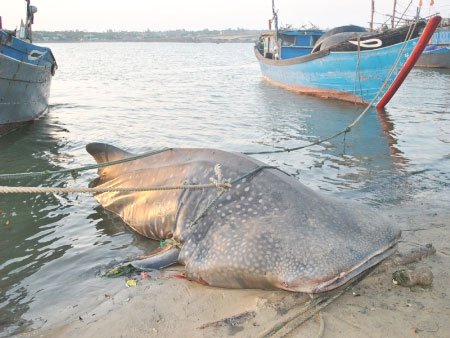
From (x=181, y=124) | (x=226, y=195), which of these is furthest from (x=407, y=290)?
(x=181, y=124)

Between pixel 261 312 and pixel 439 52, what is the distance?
1336 inches

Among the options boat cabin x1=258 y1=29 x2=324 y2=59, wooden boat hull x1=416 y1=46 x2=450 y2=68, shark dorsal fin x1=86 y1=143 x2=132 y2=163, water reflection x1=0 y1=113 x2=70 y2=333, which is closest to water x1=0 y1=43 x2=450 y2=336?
water reflection x1=0 y1=113 x2=70 y2=333

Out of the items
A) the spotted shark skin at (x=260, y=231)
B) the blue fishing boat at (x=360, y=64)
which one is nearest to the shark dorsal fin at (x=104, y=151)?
the spotted shark skin at (x=260, y=231)

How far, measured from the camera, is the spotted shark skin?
3.38 m

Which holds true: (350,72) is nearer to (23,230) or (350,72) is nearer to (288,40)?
(288,40)

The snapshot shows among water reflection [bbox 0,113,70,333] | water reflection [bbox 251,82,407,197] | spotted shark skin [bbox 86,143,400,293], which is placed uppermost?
spotted shark skin [bbox 86,143,400,293]

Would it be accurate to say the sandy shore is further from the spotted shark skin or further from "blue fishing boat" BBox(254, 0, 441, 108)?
"blue fishing boat" BBox(254, 0, 441, 108)

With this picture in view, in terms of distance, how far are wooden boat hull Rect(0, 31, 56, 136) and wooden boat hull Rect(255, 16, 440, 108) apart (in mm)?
8711

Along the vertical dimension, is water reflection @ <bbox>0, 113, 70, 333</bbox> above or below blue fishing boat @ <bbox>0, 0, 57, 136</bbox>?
below

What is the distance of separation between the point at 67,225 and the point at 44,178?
2.09 metres

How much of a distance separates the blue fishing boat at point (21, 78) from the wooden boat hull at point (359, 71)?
8.73m

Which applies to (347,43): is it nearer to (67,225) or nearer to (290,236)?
(67,225)

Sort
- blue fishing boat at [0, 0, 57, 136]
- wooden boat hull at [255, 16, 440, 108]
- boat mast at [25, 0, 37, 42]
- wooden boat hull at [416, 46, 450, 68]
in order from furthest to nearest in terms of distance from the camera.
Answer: wooden boat hull at [416, 46, 450, 68], wooden boat hull at [255, 16, 440, 108], boat mast at [25, 0, 37, 42], blue fishing boat at [0, 0, 57, 136]

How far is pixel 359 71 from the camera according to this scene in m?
15.7
